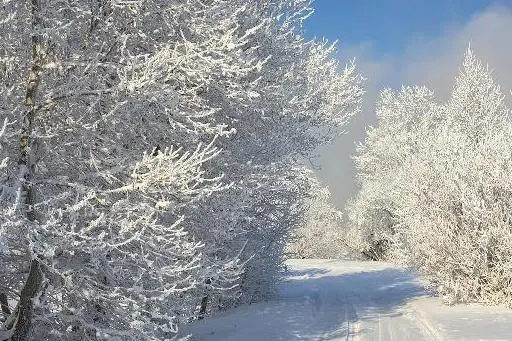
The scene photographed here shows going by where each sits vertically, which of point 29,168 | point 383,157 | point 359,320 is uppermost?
point 383,157

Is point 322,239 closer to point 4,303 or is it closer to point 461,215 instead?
point 461,215

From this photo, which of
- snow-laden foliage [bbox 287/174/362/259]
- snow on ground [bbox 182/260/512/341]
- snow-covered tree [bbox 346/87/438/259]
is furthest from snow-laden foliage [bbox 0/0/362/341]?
snow-laden foliage [bbox 287/174/362/259]

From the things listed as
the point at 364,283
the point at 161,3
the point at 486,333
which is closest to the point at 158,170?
the point at 161,3

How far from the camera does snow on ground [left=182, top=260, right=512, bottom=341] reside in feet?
33.1

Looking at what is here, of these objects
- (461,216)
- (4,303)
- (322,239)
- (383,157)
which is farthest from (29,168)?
(322,239)

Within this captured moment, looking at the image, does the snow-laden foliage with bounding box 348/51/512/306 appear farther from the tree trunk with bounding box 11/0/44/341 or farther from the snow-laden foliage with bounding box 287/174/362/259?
the snow-laden foliage with bounding box 287/174/362/259

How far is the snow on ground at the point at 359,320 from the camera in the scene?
10102 mm

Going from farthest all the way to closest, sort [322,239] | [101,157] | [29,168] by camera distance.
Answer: [322,239] < [101,157] < [29,168]

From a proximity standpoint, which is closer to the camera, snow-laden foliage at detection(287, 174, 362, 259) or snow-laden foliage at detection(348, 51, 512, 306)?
snow-laden foliage at detection(348, 51, 512, 306)

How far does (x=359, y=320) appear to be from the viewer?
1230cm

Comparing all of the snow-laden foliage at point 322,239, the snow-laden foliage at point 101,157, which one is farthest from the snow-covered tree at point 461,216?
the snow-laden foliage at point 322,239

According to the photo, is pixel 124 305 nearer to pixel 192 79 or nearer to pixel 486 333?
pixel 192 79

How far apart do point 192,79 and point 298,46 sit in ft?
14.9

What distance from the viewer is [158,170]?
584cm
